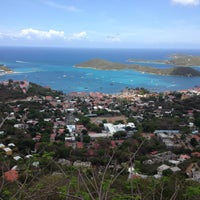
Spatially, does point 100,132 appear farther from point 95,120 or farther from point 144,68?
point 144,68

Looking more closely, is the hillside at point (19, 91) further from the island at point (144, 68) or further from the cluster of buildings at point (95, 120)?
the island at point (144, 68)

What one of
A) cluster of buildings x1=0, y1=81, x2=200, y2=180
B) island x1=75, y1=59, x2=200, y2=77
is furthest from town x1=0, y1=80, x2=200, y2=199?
island x1=75, y1=59, x2=200, y2=77

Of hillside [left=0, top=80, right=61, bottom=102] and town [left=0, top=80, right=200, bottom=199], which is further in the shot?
hillside [left=0, top=80, right=61, bottom=102]


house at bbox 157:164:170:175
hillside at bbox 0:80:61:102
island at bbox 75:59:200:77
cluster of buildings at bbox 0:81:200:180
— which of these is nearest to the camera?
house at bbox 157:164:170:175

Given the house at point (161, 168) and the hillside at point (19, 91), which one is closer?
the house at point (161, 168)

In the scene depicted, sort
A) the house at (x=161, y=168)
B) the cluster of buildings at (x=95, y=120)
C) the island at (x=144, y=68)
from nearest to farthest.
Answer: the house at (x=161, y=168) → the cluster of buildings at (x=95, y=120) → the island at (x=144, y=68)

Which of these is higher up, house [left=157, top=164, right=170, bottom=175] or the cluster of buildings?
house [left=157, top=164, right=170, bottom=175]

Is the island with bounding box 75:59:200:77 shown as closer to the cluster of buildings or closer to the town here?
the cluster of buildings

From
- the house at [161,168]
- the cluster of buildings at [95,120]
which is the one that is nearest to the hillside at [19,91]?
the cluster of buildings at [95,120]

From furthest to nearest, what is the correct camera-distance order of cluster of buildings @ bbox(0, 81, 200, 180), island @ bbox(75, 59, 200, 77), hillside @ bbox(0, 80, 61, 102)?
island @ bbox(75, 59, 200, 77), hillside @ bbox(0, 80, 61, 102), cluster of buildings @ bbox(0, 81, 200, 180)
